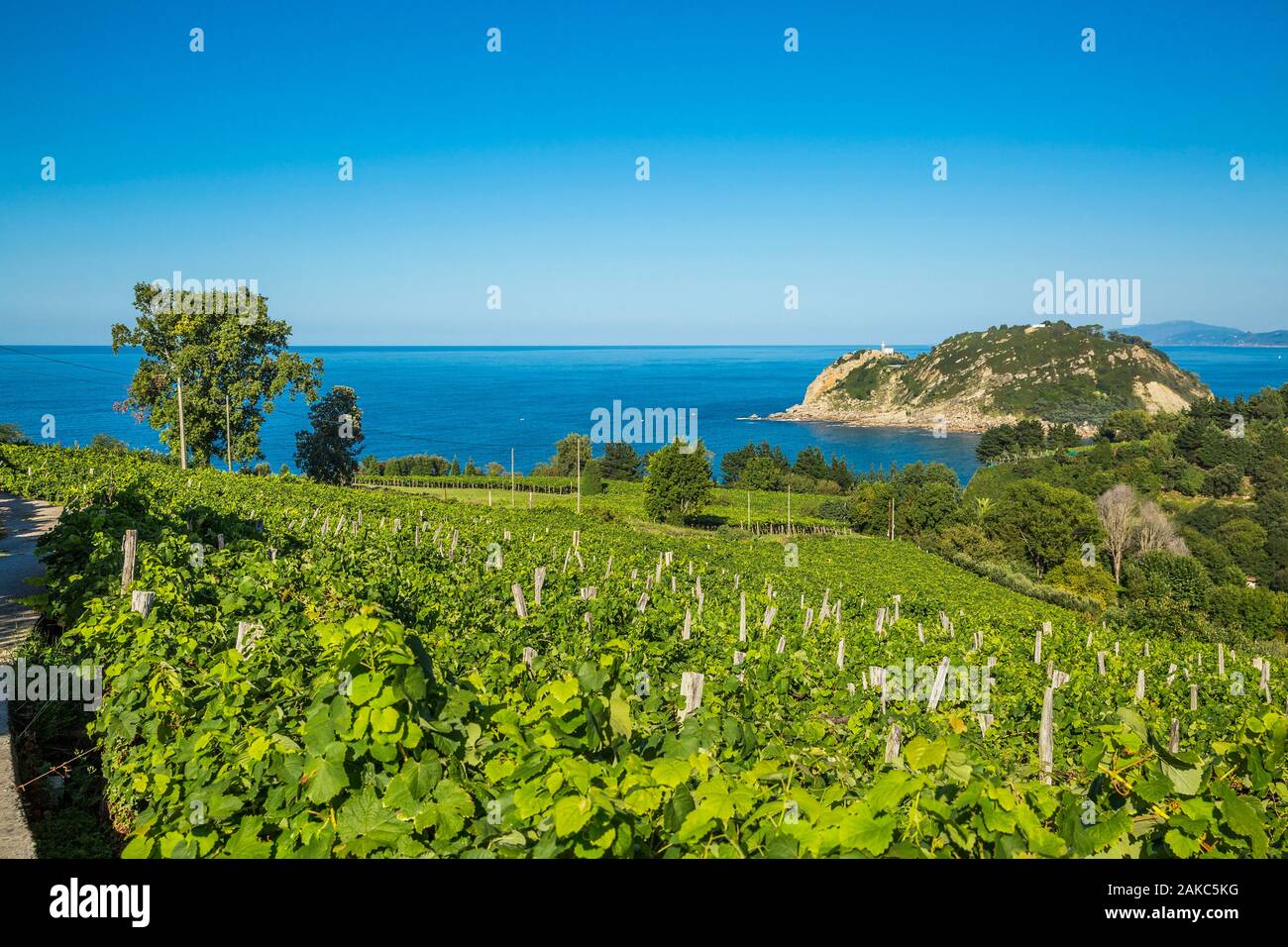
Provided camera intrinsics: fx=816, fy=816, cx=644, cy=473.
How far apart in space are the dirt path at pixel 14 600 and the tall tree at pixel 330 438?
21.6 metres

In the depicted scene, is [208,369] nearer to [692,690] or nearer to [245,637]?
[245,637]

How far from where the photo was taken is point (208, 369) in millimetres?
37594

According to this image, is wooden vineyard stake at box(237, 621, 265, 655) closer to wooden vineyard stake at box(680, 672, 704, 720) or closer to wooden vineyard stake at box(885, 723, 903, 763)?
wooden vineyard stake at box(680, 672, 704, 720)

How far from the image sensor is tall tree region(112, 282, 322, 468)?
3719 centimetres

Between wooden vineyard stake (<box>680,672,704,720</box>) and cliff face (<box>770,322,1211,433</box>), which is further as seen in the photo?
cliff face (<box>770,322,1211,433</box>)

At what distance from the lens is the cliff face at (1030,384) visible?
15862cm

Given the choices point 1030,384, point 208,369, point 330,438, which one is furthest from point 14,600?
point 1030,384

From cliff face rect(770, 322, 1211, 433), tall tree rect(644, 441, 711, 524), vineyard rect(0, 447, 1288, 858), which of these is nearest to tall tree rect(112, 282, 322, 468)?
tall tree rect(644, 441, 711, 524)

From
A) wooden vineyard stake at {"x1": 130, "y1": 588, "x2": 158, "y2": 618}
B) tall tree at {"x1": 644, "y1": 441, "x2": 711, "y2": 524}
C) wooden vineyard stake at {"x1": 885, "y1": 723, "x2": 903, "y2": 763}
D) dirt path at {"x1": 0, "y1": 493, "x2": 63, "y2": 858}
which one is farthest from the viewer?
tall tree at {"x1": 644, "y1": 441, "x2": 711, "y2": 524}

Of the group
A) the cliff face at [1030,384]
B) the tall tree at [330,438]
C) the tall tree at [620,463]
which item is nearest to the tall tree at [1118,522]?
the tall tree at [620,463]

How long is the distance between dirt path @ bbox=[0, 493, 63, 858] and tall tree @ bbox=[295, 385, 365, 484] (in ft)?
70.8

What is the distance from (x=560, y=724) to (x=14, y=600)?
31.0ft

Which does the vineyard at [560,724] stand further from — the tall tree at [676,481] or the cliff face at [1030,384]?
the cliff face at [1030,384]

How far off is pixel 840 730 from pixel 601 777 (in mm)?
5144
